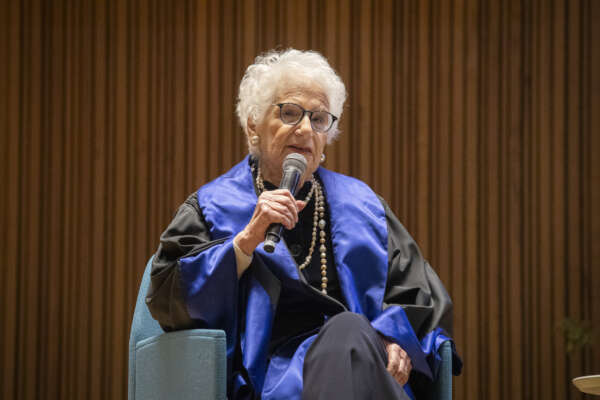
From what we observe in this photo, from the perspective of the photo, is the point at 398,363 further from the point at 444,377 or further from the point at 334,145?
the point at 334,145

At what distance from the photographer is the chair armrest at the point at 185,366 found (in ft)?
6.44

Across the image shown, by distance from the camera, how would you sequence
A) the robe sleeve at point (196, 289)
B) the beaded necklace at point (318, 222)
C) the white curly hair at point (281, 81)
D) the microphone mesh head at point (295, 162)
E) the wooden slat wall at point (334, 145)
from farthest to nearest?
the wooden slat wall at point (334, 145) < the white curly hair at point (281, 81) < the beaded necklace at point (318, 222) < the microphone mesh head at point (295, 162) < the robe sleeve at point (196, 289)

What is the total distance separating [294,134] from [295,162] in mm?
246

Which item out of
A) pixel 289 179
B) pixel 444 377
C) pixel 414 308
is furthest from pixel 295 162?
pixel 444 377

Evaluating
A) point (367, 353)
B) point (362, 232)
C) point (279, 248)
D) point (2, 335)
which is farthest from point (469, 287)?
point (2, 335)

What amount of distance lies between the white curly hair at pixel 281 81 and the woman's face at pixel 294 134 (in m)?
0.03

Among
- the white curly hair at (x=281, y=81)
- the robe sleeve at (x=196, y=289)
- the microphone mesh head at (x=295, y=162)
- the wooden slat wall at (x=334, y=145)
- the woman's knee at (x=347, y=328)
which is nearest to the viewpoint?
the woman's knee at (x=347, y=328)

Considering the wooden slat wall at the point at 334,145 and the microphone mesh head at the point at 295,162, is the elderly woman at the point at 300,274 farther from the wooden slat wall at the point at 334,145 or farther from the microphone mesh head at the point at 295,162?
the wooden slat wall at the point at 334,145

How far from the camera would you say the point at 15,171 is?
396 centimetres

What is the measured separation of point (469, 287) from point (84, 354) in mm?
2264

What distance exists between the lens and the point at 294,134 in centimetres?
243

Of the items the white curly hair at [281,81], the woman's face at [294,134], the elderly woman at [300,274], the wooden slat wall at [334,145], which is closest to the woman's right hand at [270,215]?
the elderly woman at [300,274]

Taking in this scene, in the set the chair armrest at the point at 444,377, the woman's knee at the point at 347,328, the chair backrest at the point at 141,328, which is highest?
the woman's knee at the point at 347,328

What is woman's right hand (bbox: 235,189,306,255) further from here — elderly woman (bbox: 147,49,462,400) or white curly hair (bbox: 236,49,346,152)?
white curly hair (bbox: 236,49,346,152)
